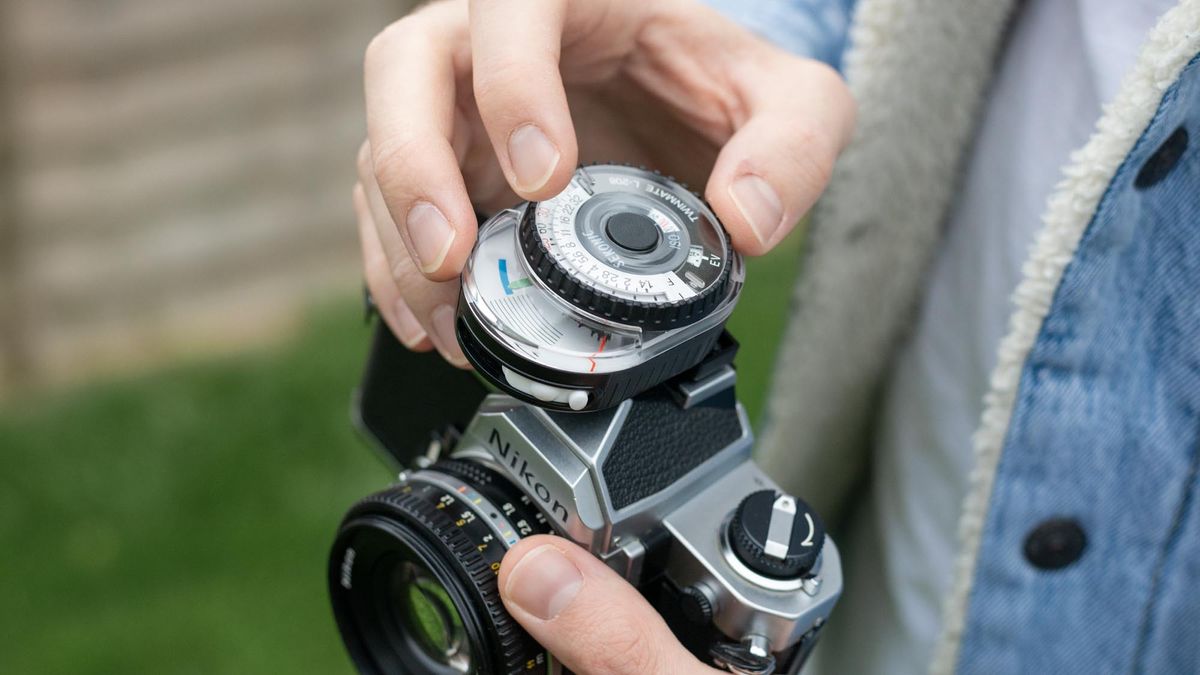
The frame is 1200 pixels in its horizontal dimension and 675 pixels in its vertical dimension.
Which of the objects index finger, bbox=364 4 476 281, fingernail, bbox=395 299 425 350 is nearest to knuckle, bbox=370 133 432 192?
index finger, bbox=364 4 476 281

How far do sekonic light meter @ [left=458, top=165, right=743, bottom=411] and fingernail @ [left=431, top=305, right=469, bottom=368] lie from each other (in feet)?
0.20

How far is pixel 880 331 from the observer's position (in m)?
1.04

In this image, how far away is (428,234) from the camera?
751mm

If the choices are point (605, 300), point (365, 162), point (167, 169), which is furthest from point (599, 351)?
point (167, 169)

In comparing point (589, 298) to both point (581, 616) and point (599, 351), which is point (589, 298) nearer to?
point (599, 351)

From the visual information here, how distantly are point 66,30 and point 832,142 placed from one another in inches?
60.7

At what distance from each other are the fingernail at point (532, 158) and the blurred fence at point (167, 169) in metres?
1.47

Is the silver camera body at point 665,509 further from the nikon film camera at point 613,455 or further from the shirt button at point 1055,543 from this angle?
the shirt button at point 1055,543

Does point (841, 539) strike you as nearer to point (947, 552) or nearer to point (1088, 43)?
point (947, 552)

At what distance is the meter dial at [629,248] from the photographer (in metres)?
0.72

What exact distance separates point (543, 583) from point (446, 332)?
196 millimetres

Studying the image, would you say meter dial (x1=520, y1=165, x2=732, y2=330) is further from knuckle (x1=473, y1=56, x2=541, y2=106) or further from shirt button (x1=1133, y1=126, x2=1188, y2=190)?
shirt button (x1=1133, y1=126, x2=1188, y2=190)

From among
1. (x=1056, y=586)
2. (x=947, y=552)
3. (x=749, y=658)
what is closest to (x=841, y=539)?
(x=947, y=552)

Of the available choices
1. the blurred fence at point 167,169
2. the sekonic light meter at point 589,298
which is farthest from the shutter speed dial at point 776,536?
the blurred fence at point 167,169
